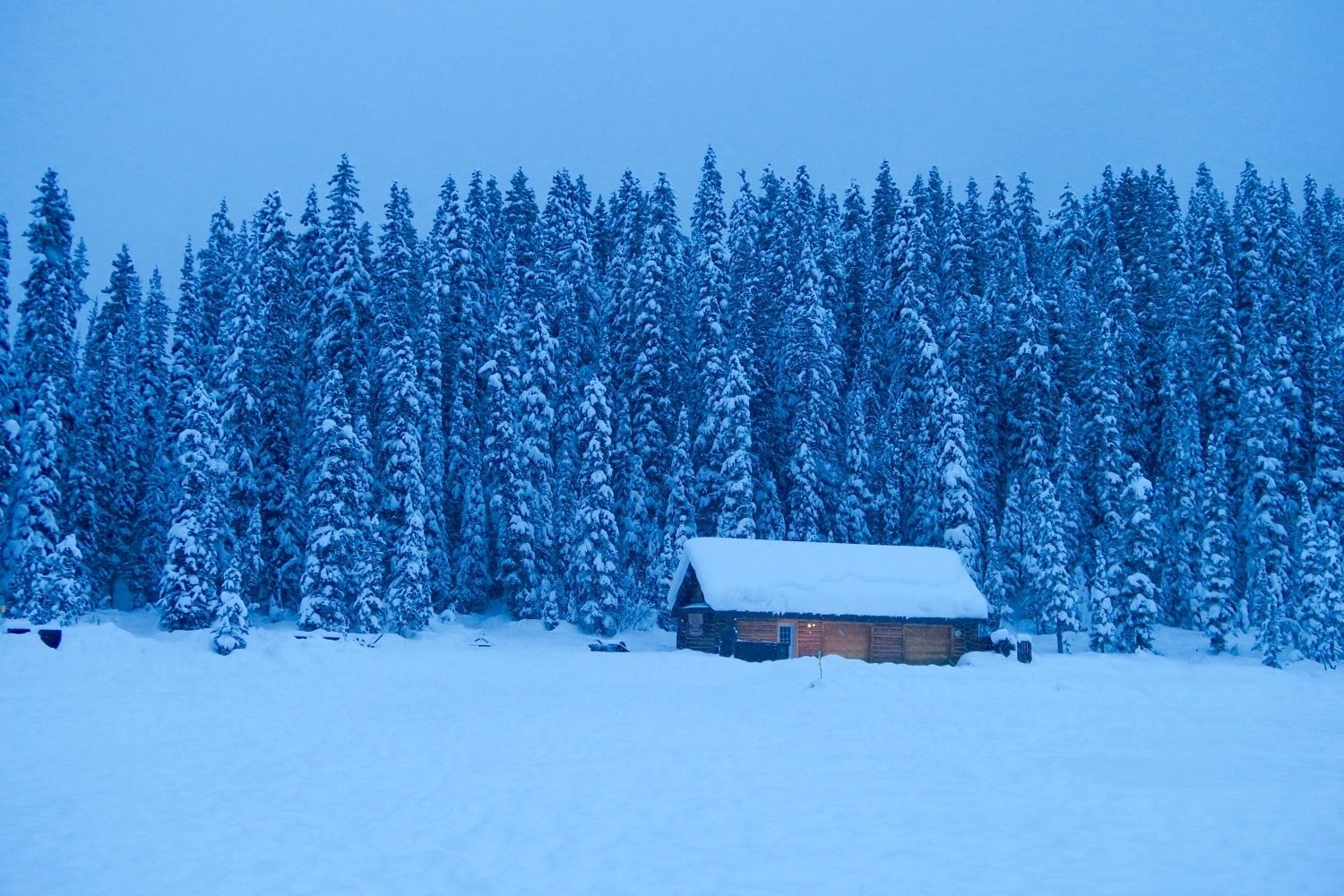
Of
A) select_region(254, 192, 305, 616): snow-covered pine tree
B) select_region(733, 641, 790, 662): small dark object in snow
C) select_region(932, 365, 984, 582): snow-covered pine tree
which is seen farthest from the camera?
select_region(932, 365, 984, 582): snow-covered pine tree

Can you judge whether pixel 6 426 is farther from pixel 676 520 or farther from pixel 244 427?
pixel 676 520

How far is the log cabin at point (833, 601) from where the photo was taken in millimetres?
35906

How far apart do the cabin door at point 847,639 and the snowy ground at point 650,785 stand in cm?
1200

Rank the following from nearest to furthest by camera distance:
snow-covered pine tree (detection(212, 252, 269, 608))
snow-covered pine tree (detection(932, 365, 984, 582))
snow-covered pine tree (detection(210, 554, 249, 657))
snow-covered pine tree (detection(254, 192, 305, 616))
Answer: snow-covered pine tree (detection(210, 554, 249, 657)) → snow-covered pine tree (detection(212, 252, 269, 608)) → snow-covered pine tree (detection(254, 192, 305, 616)) → snow-covered pine tree (detection(932, 365, 984, 582))

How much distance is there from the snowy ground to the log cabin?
10973mm

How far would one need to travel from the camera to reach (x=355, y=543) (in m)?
41.2

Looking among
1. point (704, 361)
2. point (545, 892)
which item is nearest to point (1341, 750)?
point (545, 892)

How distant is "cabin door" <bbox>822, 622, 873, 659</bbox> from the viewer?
3700cm

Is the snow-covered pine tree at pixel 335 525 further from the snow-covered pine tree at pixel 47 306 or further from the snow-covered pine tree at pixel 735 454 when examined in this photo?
the snow-covered pine tree at pixel 735 454

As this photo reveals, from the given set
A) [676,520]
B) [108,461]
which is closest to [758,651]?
[676,520]

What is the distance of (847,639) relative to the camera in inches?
1465

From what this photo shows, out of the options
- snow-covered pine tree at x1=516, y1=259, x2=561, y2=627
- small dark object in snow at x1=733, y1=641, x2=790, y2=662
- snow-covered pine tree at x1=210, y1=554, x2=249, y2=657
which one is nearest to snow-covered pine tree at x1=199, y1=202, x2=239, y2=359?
snow-covered pine tree at x1=516, y1=259, x2=561, y2=627

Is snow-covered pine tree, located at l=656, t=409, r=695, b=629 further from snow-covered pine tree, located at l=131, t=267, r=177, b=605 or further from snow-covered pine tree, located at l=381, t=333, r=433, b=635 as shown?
snow-covered pine tree, located at l=131, t=267, r=177, b=605

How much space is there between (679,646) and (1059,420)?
80.6 feet
